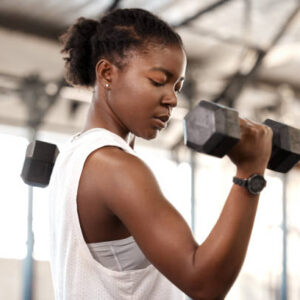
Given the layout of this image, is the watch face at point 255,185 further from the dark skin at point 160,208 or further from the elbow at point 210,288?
the elbow at point 210,288

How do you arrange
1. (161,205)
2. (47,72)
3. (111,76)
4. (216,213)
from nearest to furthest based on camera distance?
(161,205) < (111,76) < (47,72) < (216,213)

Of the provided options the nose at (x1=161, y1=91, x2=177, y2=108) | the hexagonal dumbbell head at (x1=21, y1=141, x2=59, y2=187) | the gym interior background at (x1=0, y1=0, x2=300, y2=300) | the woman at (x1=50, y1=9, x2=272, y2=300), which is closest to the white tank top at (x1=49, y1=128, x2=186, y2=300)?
the woman at (x1=50, y1=9, x2=272, y2=300)

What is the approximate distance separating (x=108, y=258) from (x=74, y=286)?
4.1 inches

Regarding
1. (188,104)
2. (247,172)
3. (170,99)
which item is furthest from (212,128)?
(188,104)

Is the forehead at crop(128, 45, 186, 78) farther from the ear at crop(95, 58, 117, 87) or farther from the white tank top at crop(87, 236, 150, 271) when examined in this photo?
the white tank top at crop(87, 236, 150, 271)

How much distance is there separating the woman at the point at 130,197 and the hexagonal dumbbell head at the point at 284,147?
0.28 feet

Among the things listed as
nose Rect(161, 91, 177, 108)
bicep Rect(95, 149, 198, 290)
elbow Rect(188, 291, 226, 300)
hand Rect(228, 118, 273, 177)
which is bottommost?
elbow Rect(188, 291, 226, 300)

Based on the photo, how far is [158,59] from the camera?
1.19m

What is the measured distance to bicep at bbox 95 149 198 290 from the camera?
1.00m

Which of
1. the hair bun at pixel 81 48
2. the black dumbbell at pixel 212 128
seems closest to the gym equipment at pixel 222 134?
the black dumbbell at pixel 212 128

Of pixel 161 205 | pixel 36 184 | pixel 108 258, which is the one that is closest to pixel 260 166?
pixel 161 205

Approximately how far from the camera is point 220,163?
8.81 metres

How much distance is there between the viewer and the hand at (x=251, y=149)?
1.01 meters

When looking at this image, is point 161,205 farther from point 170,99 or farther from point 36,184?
point 36,184
